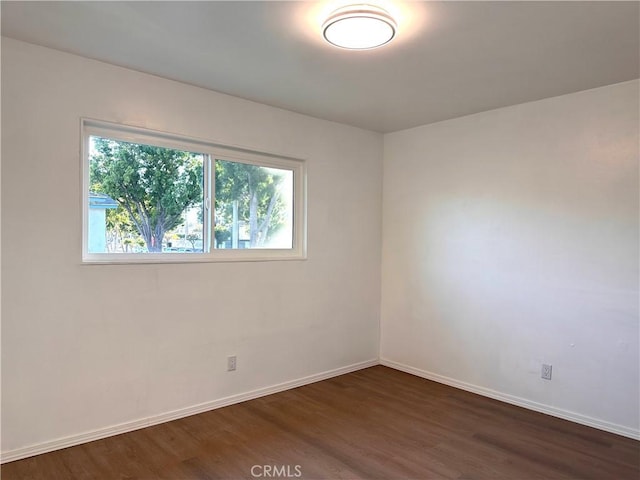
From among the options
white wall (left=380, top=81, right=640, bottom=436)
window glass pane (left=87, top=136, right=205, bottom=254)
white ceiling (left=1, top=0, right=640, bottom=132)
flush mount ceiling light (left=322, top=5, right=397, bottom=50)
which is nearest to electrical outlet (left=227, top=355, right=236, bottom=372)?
window glass pane (left=87, top=136, right=205, bottom=254)

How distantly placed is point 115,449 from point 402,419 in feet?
6.43

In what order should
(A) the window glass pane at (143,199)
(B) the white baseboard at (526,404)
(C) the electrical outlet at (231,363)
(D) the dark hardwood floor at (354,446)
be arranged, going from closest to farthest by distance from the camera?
1. (D) the dark hardwood floor at (354,446)
2. (A) the window glass pane at (143,199)
3. (B) the white baseboard at (526,404)
4. (C) the electrical outlet at (231,363)

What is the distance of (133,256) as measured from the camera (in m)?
2.93

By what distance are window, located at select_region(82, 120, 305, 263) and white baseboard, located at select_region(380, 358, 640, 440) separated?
1678 millimetres

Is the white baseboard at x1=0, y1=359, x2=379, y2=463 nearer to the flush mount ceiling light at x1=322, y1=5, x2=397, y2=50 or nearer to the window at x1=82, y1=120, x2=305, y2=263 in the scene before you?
the window at x1=82, y1=120, x2=305, y2=263

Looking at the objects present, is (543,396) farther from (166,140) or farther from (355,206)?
(166,140)

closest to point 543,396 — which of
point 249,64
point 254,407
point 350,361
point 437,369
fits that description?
point 437,369

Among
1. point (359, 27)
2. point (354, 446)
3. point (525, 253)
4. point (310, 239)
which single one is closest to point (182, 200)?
point (310, 239)

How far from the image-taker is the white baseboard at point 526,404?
9.69 ft

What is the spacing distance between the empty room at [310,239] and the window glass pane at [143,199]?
0.02 metres

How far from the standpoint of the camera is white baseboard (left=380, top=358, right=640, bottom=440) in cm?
295

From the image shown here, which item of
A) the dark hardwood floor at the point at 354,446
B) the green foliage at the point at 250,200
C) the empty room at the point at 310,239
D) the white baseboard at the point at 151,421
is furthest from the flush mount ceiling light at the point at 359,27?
the white baseboard at the point at 151,421

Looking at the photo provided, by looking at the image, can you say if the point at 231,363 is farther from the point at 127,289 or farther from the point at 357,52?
the point at 357,52

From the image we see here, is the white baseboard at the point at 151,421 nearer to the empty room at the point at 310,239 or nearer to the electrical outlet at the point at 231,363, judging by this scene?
the empty room at the point at 310,239
